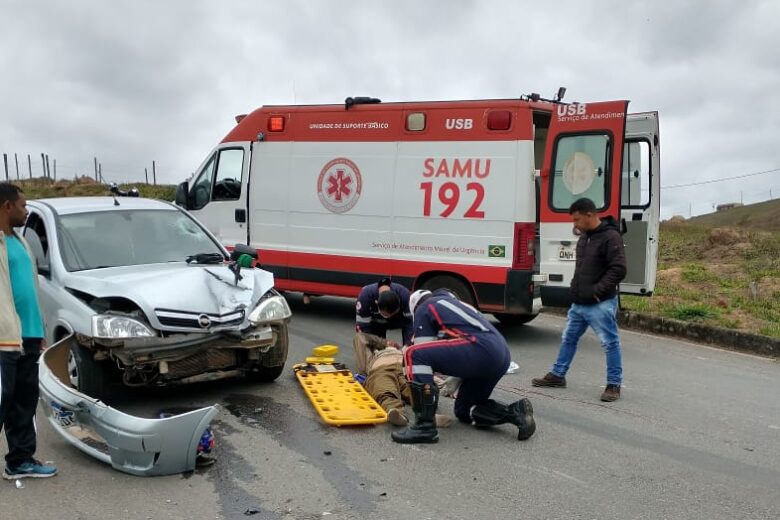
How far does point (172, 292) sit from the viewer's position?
17.4ft

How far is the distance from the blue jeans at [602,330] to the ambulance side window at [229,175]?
5.56 m

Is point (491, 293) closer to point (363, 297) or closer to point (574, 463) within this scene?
point (363, 297)

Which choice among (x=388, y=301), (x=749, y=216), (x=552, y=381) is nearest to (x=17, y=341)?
(x=388, y=301)

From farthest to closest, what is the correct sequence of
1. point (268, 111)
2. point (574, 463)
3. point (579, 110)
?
1. point (268, 111)
2. point (579, 110)
3. point (574, 463)

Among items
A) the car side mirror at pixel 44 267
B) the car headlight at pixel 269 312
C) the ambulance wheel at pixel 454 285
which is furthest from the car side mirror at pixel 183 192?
the car headlight at pixel 269 312

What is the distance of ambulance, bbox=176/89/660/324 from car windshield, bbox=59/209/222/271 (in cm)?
279

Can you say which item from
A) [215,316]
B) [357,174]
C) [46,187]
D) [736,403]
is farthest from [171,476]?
[46,187]

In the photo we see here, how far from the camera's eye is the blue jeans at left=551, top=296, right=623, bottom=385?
6230 millimetres

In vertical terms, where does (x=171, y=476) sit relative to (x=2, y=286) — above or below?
below

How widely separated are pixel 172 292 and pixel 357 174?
4.33m

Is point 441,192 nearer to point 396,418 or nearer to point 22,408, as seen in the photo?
point 396,418

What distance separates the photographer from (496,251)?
8.34m

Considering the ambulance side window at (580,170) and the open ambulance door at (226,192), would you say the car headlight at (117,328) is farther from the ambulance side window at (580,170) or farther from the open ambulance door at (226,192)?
the open ambulance door at (226,192)

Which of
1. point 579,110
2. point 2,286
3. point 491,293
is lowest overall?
point 491,293
